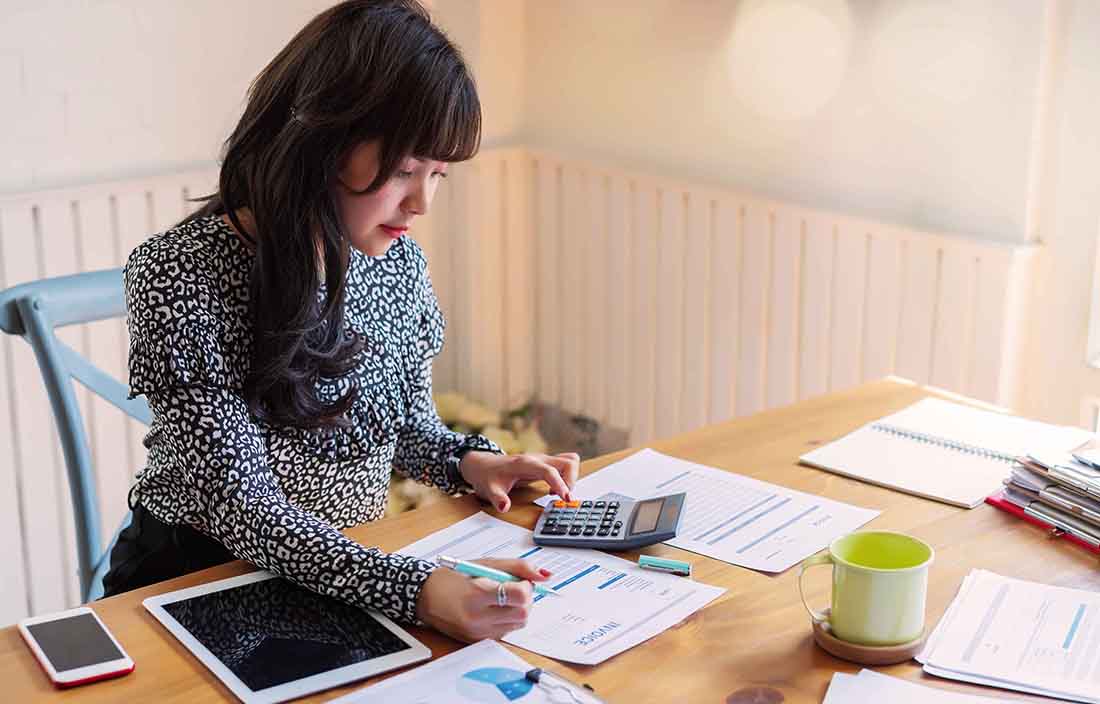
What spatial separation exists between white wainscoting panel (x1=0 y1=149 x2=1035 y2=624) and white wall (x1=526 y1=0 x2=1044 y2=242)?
74 millimetres

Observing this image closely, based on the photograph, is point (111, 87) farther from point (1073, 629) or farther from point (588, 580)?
point (1073, 629)

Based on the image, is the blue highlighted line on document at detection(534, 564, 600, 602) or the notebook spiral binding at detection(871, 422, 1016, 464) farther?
the notebook spiral binding at detection(871, 422, 1016, 464)

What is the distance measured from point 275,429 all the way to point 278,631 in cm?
33

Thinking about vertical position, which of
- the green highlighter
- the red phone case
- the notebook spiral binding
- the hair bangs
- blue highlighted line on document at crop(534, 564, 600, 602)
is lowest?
the red phone case

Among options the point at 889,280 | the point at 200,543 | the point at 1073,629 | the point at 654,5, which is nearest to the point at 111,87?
the point at 654,5

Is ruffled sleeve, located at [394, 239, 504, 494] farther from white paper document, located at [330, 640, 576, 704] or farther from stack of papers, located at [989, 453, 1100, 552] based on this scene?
stack of papers, located at [989, 453, 1100, 552]

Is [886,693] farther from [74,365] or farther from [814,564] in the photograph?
[74,365]

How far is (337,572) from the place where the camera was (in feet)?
3.96

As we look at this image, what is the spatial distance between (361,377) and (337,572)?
38 cm

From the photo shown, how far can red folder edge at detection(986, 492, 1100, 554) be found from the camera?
4.42ft

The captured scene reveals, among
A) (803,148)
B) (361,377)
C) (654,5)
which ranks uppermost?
(654,5)

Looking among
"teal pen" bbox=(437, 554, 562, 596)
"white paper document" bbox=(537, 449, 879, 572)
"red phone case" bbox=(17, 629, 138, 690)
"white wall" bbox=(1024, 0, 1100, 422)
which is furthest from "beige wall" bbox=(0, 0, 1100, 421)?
"red phone case" bbox=(17, 629, 138, 690)

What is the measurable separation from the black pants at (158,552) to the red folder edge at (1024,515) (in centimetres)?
84

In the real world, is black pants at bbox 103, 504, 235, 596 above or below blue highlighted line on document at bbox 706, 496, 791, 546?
below
